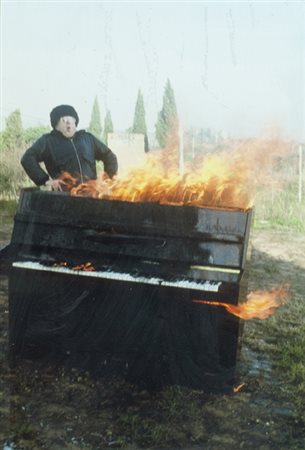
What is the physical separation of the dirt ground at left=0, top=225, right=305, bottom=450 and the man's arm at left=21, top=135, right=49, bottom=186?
7.22 ft

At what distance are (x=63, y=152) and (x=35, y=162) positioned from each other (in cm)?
45

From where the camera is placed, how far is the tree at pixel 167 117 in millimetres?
16422

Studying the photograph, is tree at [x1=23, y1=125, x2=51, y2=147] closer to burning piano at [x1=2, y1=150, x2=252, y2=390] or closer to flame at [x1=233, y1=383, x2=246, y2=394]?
burning piano at [x1=2, y1=150, x2=252, y2=390]

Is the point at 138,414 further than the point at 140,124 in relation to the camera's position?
No

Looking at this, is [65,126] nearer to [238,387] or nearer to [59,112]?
[59,112]

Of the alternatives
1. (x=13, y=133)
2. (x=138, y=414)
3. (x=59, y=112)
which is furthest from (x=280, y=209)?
(x=138, y=414)

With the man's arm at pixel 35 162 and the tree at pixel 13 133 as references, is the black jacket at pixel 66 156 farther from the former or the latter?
the tree at pixel 13 133

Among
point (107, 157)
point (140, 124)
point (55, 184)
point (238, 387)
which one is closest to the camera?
point (238, 387)

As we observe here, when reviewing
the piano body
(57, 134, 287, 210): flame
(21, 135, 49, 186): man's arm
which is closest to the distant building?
(21, 135, 49, 186): man's arm

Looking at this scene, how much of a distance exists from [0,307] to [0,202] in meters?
9.46

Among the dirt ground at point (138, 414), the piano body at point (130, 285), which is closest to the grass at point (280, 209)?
the dirt ground at point (138, 414)

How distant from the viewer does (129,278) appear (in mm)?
4043

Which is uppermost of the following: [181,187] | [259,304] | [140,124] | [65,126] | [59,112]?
[140,124]

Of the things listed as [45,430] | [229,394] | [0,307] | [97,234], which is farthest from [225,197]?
[0,307]
